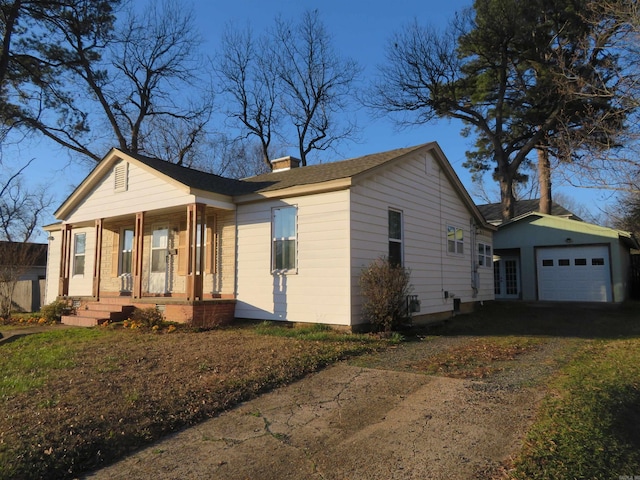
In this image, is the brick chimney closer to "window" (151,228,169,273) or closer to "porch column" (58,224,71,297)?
"window" (151,228,169,273)

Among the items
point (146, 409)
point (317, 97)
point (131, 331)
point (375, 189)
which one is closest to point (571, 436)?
point (146, 409)

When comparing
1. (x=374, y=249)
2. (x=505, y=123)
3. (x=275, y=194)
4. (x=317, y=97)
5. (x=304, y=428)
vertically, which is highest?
(x=317, y=97)

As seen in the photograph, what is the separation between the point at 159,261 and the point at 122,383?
8.82 metres

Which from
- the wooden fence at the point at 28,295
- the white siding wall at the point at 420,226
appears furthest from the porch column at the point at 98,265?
the white siding wall at the point at 420,226

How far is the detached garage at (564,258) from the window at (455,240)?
19.9ft

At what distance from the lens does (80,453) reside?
389 centimetres

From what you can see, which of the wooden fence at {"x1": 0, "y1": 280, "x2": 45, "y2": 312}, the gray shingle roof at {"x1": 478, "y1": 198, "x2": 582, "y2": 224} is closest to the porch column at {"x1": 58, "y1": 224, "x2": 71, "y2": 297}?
the wooden fence at {"x1": 0, "y1": 280, "x2": 45, "y2": 312}

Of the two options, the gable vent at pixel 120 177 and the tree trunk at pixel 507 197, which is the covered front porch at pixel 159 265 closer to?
the gable vent at pixel 120 177

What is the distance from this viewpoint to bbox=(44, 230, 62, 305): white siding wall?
18420 millimetres

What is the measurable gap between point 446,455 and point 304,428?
1.42 m

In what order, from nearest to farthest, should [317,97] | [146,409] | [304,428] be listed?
1. [304,428]
2. [146,409]
3. [317,97]

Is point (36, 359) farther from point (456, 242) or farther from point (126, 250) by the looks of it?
point (456, 242)

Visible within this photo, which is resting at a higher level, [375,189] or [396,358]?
[375,189]

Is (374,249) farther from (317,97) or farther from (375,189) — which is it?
(317,97)
